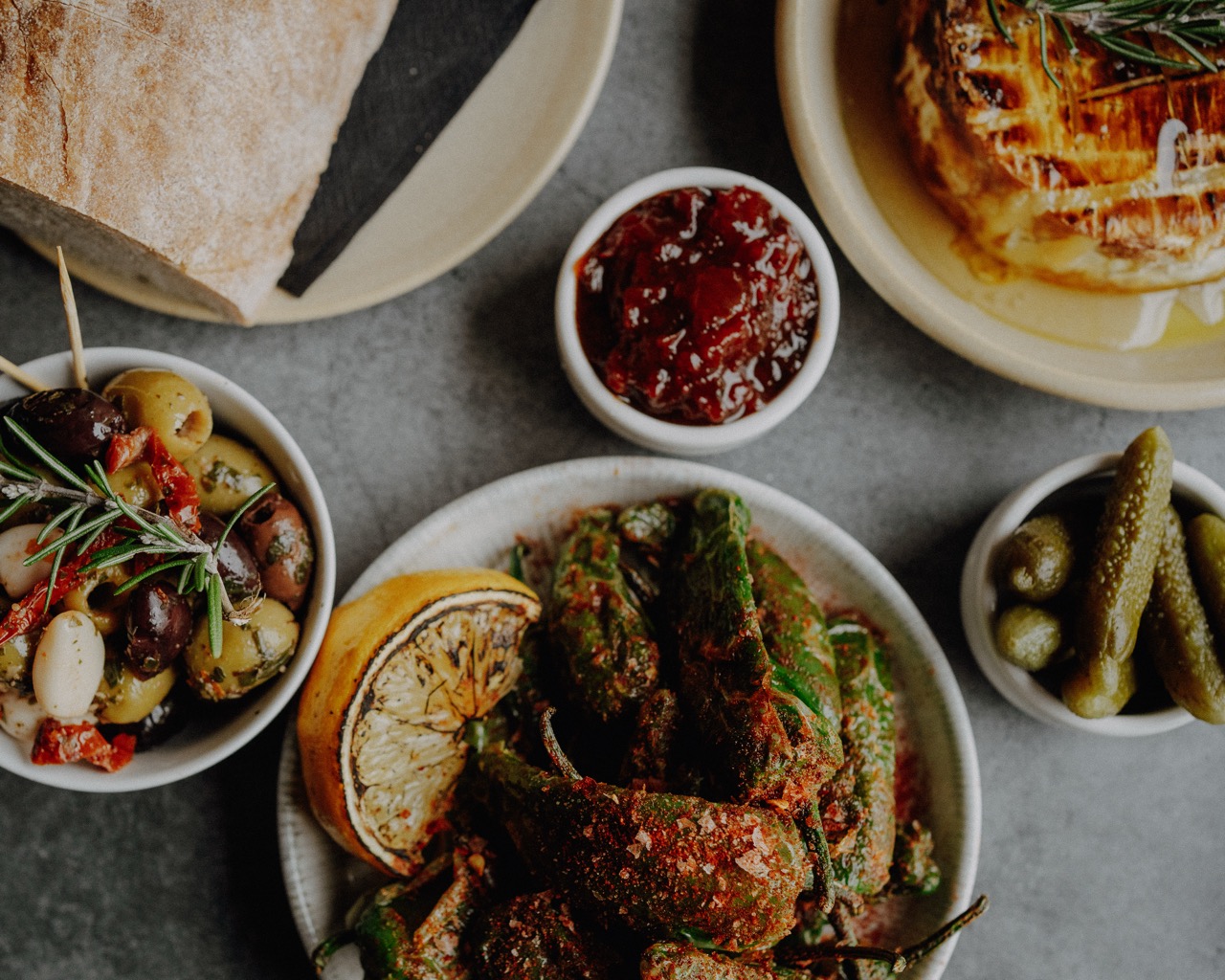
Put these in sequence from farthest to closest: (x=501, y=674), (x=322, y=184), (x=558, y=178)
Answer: (x=558, y=178), (x=322, y=184), (x=501, y=674)

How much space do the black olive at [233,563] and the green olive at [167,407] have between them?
110 millimetres

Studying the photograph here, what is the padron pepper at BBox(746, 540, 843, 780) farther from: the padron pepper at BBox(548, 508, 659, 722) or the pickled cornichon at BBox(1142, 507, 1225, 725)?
the pickled cornichon at BBox(1142, 507, 1225, 725)

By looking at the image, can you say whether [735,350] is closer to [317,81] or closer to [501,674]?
[501,674]

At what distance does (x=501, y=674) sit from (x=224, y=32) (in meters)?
1.02

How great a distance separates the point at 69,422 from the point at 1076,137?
1.55m

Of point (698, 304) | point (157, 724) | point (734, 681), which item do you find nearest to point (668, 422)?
point (698, 304)

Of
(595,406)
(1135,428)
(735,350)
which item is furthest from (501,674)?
(1135,428)

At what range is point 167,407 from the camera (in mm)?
1329

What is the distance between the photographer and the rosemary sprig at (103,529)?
1182 mm

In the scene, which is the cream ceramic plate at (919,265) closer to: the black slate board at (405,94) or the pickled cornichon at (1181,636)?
the pickled cornichon at (1181,636)

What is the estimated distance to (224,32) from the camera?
1397 millimetres

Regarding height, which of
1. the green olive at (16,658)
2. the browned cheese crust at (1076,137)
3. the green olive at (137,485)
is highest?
the browned cheese crust at (1076,137)

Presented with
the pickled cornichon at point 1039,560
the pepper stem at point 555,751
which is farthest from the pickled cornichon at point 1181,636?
the pepper stem at point 555,751

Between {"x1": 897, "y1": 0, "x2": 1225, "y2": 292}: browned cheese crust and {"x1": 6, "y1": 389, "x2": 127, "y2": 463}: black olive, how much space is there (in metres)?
1.35
